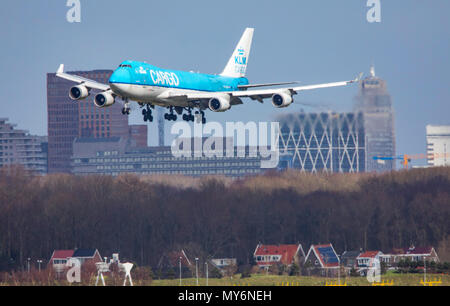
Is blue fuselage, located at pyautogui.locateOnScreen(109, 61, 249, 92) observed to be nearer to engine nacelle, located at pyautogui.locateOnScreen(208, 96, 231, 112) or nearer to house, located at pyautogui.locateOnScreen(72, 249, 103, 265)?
engine nacelle, located at pyautogui.locateOnScreen(208, 96, 231, 112)

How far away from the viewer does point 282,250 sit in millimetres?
137750

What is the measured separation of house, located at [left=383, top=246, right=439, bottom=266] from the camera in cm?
13075

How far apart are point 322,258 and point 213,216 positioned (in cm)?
2330

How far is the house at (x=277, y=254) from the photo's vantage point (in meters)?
132

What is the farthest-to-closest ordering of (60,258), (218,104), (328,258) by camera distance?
(60,258), (328,258), (218,104)

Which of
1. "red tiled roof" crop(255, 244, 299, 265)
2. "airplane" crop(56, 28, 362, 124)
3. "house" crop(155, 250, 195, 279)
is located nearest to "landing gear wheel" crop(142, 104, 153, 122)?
"airplane" crop(56, 28, 362, 124)

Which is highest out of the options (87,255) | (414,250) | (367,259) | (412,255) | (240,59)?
(240,59)

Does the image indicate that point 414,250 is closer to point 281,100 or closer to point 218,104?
point 281,100

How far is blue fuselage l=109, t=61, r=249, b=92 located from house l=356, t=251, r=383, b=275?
36713 mm

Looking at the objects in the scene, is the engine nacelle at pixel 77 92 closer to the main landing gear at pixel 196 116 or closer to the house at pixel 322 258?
the main landing gear at pixel 196 116

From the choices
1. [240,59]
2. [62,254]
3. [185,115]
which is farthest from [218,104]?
[62,254]

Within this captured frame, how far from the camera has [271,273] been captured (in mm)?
125625
